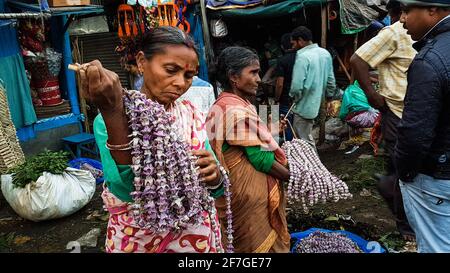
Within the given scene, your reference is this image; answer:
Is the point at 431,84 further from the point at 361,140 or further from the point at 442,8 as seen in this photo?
the point at 361,140

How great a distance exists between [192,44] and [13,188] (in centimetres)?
432

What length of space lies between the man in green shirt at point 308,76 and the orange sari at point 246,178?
3456mm

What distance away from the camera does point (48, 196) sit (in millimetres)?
4840

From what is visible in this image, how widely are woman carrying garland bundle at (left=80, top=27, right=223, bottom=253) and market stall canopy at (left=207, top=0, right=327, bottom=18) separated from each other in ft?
21.9

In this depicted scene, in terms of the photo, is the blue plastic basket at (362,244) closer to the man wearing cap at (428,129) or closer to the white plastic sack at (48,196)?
the man wearing cap at (428,129)

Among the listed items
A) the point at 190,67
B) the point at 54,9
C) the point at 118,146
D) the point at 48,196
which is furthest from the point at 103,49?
the point at 118,146

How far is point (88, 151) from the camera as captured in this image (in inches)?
271

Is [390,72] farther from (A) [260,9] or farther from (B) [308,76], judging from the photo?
(A) [260,9]

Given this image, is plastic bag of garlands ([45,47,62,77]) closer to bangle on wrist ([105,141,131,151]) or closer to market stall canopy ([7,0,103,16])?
market stall canopy ([7,0,103,16])

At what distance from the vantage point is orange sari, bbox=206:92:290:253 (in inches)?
100.0

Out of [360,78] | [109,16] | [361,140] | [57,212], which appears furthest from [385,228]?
[109,16]

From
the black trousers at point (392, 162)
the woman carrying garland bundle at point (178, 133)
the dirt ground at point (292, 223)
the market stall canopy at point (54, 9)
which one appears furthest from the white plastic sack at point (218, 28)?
the woman carrying garland bundle at point (178, 133)

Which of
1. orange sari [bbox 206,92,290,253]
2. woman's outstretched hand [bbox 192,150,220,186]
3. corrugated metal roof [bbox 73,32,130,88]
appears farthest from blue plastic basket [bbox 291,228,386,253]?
corrugated metal roof [bbox 73,32,130,88]

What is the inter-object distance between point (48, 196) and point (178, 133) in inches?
159
